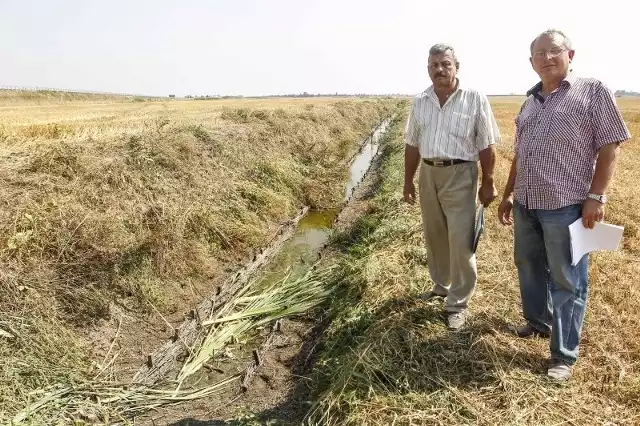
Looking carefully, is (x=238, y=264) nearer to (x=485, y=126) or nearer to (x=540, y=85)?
(x=485, y=126)

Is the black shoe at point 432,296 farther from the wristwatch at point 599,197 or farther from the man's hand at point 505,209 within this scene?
the wristwatch at point 599,197

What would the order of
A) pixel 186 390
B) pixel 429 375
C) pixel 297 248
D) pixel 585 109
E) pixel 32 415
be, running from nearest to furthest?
pixel 585 109 < pixel 429 375 < pixel 32 415 < pixel 186 390 < pixel 297 248

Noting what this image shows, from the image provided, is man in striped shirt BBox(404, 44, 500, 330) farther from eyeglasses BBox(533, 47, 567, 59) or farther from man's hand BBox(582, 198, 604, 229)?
man's hand BBox(582, 198, 604, 229)

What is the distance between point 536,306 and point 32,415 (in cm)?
371

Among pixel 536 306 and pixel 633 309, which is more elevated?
pixel 536 306

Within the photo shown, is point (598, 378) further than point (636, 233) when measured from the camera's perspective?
No

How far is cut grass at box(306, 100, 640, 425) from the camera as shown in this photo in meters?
2.76

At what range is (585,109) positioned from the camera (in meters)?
2.64

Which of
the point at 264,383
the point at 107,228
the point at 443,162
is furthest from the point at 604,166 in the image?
the point at 107,228

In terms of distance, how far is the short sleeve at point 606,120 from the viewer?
8.38ft

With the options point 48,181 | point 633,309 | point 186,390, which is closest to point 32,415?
point 186,390

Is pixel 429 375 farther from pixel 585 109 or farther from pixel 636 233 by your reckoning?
pixel 636 233

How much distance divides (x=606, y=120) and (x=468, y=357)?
1709mm

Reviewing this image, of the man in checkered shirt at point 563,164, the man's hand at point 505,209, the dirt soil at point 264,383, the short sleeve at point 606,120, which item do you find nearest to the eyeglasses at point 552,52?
the man in checkered shirt at point 563,164
